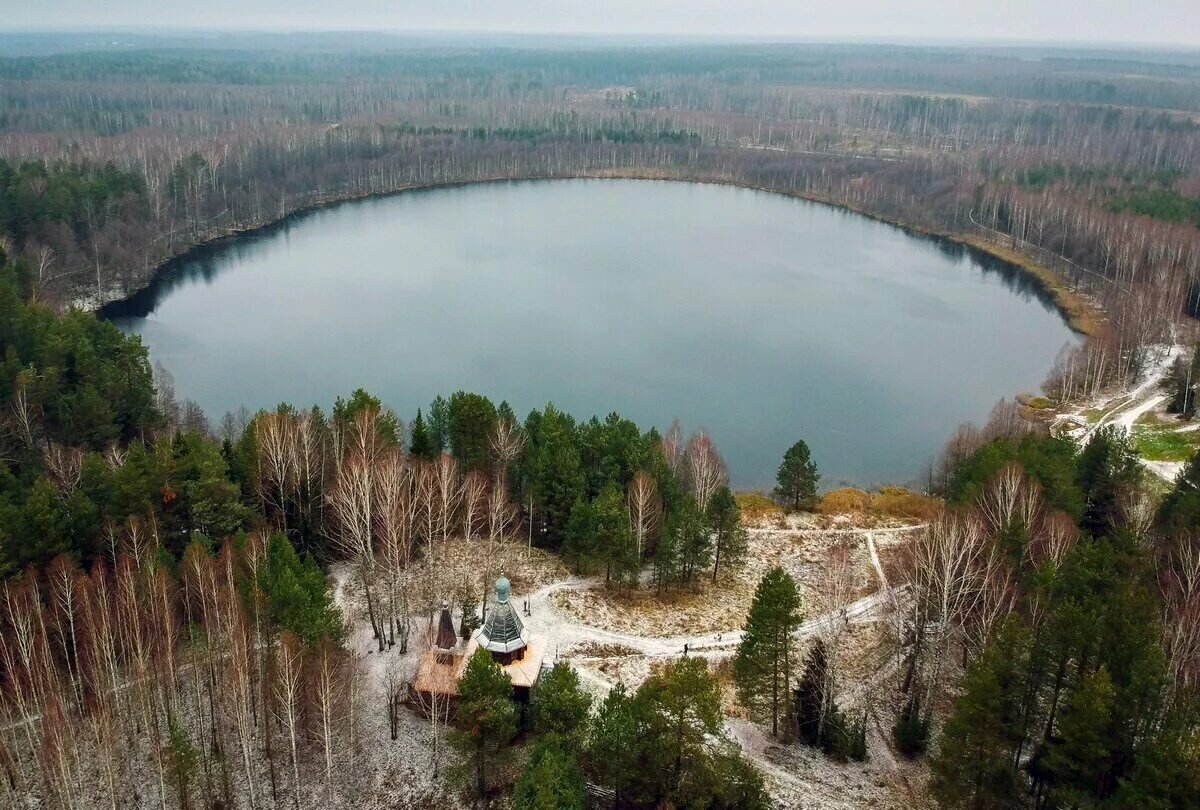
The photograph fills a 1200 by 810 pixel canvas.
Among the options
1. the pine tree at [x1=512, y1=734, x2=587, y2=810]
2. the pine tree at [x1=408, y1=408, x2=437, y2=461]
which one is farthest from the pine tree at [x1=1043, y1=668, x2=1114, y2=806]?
the pine tree at [x1=408, y1=408, x2=437, y2=461]

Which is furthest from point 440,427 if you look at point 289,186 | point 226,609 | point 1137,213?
point 289,186

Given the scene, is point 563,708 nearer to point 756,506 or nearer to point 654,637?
point 654,637

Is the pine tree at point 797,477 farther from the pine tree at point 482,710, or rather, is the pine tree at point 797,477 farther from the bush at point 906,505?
the pine tree at point 482,710

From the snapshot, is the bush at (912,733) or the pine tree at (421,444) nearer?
the bush at (912,733)

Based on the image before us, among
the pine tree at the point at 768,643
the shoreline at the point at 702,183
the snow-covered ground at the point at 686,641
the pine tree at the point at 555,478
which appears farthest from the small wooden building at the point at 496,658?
the shoreline at the point at 702,183

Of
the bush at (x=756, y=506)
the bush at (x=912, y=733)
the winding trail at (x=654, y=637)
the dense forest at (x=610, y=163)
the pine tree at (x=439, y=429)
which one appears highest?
the dense forest at (x=610, y=163)

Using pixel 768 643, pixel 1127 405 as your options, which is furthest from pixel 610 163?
pixel 768 643

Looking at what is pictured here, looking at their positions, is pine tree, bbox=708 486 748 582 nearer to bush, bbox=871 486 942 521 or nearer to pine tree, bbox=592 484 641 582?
pine tree, bbox=592 484 641 582
